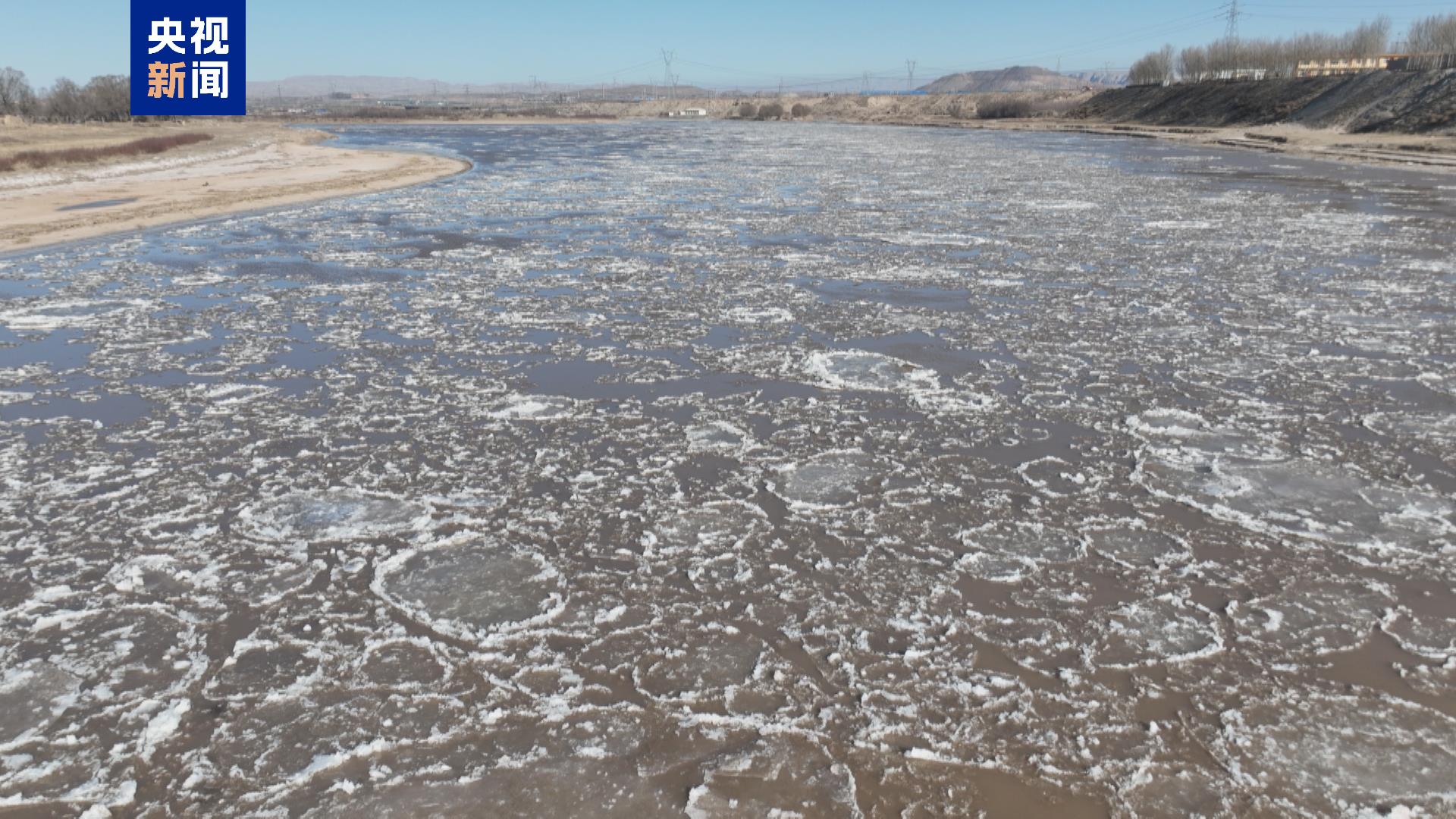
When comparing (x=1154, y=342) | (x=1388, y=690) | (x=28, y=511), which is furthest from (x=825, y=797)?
(x=1154, y=342)

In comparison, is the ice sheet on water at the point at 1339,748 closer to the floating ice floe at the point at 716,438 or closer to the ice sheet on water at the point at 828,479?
the ice sheet on water at the point at 828,479

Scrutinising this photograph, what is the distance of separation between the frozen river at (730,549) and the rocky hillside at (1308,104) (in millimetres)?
30754

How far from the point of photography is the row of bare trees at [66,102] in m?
46.9

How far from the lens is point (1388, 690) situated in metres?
2.87

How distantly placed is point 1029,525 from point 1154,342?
3.43 m

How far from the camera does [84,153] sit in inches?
966

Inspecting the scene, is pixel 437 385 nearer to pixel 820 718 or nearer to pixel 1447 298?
pixel 820 718

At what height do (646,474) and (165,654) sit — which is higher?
(646,474)

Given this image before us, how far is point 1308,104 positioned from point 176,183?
146ft

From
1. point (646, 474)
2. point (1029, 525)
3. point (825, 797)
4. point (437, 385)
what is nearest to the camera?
point (825, 797)

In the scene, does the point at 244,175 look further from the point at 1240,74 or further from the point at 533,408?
the point at 1240,74

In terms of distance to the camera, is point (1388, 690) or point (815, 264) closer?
point (1388, 690)

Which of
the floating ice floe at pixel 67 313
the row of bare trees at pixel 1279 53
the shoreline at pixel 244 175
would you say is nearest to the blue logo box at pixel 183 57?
the shoreline at pixel 244 175

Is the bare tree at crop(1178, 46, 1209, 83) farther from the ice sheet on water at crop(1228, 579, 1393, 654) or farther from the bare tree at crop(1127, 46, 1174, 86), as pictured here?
the ice sheet on water at crop(1228, 579, 1393, 654)
